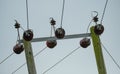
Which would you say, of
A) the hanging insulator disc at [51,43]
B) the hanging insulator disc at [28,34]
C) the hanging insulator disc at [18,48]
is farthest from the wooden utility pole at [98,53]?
the hanging insulator disc at [18,48]

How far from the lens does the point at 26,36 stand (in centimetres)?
577

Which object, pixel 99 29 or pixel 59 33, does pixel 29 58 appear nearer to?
pixel 59 33

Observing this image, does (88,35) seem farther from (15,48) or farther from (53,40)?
(15,48)

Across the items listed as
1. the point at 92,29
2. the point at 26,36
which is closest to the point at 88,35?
the point at 92,29

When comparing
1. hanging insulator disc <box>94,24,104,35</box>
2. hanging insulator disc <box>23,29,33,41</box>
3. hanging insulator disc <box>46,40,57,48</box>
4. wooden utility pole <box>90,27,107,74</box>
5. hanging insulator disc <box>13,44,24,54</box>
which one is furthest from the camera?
hanging insulator disc <box>46,40,57,48</box>

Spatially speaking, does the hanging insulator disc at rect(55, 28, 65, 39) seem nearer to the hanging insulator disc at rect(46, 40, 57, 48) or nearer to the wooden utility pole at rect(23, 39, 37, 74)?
the hanging insulator disc at rect(46, 40, 57, 48)

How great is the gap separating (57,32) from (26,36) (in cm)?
57

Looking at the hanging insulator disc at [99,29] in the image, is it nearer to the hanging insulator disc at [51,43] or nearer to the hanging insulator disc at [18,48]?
the hanging insulator disc at [51,43]

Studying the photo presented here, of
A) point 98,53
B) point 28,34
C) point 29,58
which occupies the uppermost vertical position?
point 28,34

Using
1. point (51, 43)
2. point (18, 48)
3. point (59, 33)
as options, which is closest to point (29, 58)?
point (18, 48)

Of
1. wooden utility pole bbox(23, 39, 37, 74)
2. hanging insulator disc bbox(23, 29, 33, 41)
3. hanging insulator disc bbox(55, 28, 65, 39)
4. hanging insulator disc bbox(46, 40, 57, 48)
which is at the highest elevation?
hanging insulator disc bbox(55, 28, 65, 39)

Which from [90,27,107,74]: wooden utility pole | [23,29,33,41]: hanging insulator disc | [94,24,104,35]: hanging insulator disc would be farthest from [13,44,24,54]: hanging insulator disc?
[94,24,104,35]: hanging insulator disc

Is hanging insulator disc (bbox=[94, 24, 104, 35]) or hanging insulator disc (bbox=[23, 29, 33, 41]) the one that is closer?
hanging insulator disc (bbox=[94, 24, 104, 35])

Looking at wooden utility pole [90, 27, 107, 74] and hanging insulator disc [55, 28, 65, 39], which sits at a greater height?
hanging insulator disc [55, 28, 65, 39]
